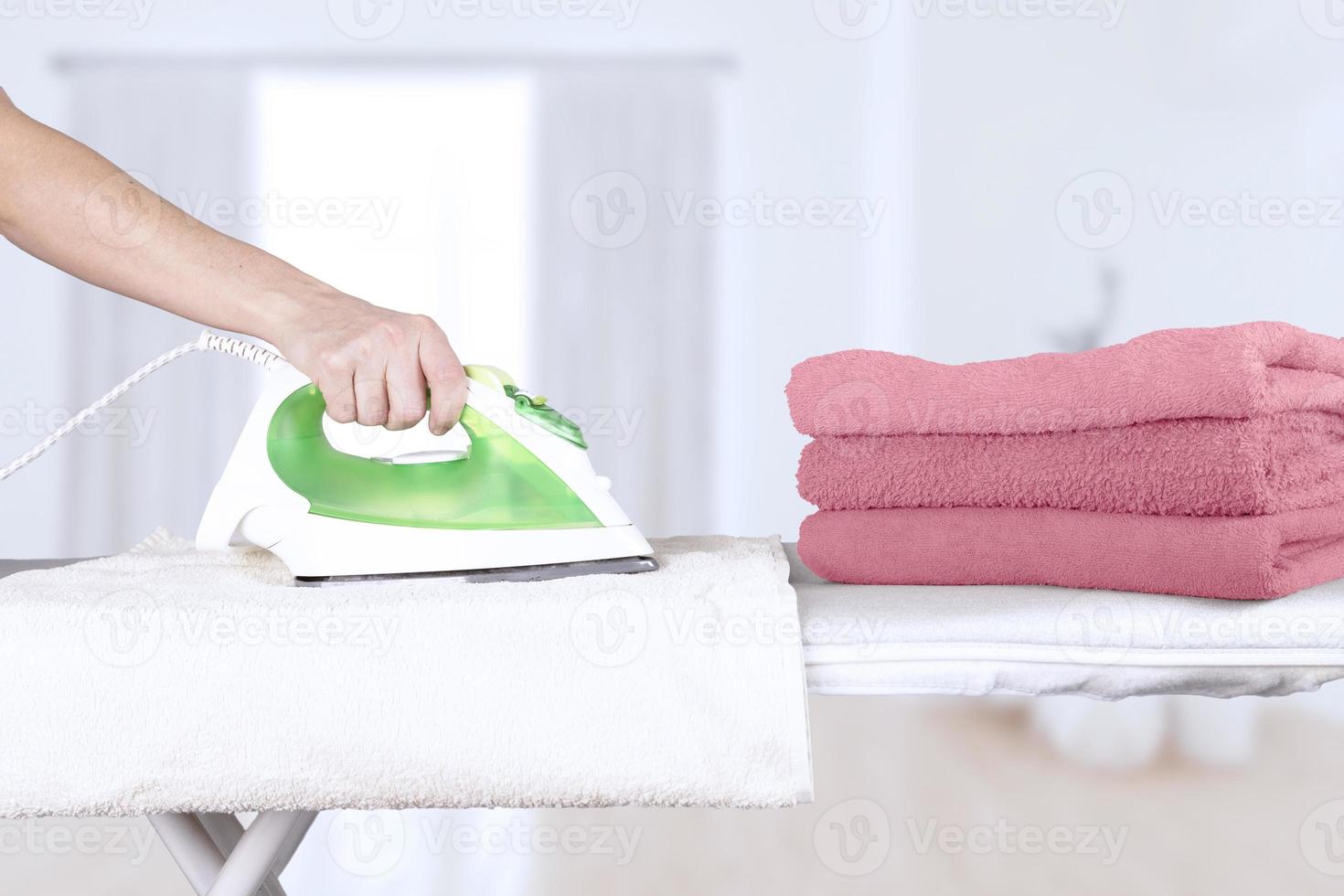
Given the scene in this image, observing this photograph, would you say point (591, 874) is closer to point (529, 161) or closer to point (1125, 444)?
point (1125, 444)

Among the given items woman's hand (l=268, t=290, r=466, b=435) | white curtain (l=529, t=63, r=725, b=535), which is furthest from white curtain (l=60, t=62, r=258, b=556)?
woman's hand (l=268, t=290, r=466, b=435)

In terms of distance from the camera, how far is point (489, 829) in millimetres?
2096

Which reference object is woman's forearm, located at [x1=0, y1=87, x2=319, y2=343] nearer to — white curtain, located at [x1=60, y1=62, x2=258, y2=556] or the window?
the window

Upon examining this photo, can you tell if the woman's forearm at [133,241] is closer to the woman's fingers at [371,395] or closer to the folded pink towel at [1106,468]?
the woman's fingers at [371,395]

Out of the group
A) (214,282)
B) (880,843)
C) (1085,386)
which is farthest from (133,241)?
(880,843)

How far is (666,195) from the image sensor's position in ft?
11.4

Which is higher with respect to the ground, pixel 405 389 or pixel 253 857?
pixel 405 389

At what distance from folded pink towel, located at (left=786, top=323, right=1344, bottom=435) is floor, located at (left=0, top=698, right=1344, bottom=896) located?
3.61 ft

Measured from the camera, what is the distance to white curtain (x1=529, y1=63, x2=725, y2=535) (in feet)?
11.3

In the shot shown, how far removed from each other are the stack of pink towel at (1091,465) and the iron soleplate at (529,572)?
15 centimetres

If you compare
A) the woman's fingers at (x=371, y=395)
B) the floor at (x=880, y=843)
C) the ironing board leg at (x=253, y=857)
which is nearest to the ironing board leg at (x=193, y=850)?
the ironing board leg at (x=253, y=857)

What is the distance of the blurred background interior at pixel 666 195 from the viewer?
123 inches

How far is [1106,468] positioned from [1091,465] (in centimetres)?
1

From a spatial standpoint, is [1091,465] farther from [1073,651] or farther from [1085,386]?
[1073,651]
